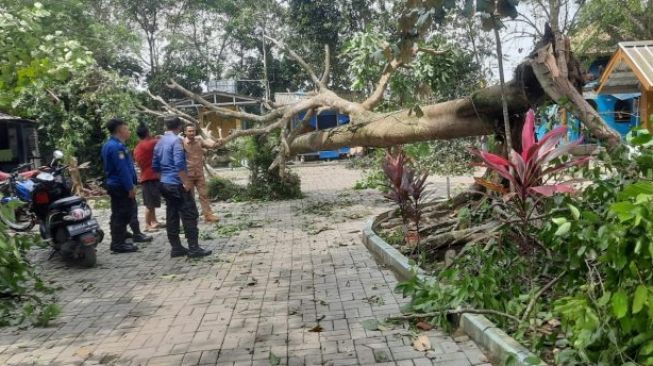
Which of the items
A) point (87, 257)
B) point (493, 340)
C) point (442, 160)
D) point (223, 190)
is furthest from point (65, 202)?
point (442, 160)

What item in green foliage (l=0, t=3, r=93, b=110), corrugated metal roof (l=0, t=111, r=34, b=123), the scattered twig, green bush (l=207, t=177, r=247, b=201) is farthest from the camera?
corrugated metal roof (l=0, t=111, r=34, b=123)

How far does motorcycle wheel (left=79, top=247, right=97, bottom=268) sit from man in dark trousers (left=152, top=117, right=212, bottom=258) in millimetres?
936

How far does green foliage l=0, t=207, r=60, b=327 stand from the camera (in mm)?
3564

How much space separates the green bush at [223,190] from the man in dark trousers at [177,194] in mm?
6022

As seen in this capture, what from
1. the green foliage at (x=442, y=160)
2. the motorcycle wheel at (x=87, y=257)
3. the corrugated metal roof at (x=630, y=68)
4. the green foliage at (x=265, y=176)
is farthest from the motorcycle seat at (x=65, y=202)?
the corrugated metal roof at (x=630, y=68)

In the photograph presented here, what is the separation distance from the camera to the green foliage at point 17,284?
3564mm

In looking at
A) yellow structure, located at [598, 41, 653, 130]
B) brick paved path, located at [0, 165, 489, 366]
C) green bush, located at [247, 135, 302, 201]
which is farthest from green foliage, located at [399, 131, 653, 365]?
green bush, located at [247, 135, 302, 201]

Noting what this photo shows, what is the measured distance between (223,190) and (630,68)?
10877 mm

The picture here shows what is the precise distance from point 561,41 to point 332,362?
12.2ft

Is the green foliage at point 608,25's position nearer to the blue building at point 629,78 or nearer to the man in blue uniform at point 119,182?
the blue building at point 629,78

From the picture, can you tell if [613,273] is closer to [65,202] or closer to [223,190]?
[65,202]

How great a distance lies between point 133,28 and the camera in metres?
34.7

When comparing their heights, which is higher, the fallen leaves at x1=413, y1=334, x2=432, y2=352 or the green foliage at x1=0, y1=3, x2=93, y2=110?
the green foliage at x1=0, y1=3, x2=93, y2=110

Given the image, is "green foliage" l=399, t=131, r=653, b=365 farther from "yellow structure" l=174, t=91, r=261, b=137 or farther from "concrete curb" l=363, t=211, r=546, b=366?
"yellow structure" l=174, t=91, r=261, b=137
